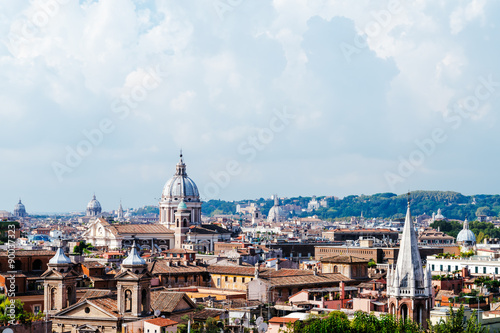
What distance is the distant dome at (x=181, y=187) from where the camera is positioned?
378 feet

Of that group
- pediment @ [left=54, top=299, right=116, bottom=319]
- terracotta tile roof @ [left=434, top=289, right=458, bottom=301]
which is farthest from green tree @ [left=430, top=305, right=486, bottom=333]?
terracotta tile roof @ [left=434, top=289, right=458, bottom=301]

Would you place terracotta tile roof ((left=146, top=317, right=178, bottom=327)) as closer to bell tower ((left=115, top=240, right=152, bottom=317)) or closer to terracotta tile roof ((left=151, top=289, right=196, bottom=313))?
bell tower ((left=115, top=240, right=152, bottom=317))

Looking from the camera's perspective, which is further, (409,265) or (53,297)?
(53,297)

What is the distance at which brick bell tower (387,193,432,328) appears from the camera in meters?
32.1

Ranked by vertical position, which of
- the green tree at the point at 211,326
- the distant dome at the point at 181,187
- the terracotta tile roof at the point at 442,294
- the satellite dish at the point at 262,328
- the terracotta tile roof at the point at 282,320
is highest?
the distant dome at the point at 181,187

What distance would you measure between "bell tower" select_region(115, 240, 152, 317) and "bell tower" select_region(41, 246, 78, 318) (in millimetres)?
2629

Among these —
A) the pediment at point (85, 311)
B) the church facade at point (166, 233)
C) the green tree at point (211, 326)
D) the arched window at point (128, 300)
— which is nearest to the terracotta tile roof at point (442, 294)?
the green tree at point (211, 326)

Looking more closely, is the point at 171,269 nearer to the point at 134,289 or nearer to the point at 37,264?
the point at 37,264

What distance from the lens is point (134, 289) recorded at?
32.4 m

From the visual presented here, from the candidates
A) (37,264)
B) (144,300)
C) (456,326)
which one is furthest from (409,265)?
(37,264)

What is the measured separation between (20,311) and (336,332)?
32.3 feet

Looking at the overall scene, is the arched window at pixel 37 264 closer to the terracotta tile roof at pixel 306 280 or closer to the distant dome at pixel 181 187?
the terracotta tile roof at pixel 306 280

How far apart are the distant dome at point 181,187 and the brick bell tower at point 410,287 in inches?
3268

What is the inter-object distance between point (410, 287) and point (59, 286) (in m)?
12.2
